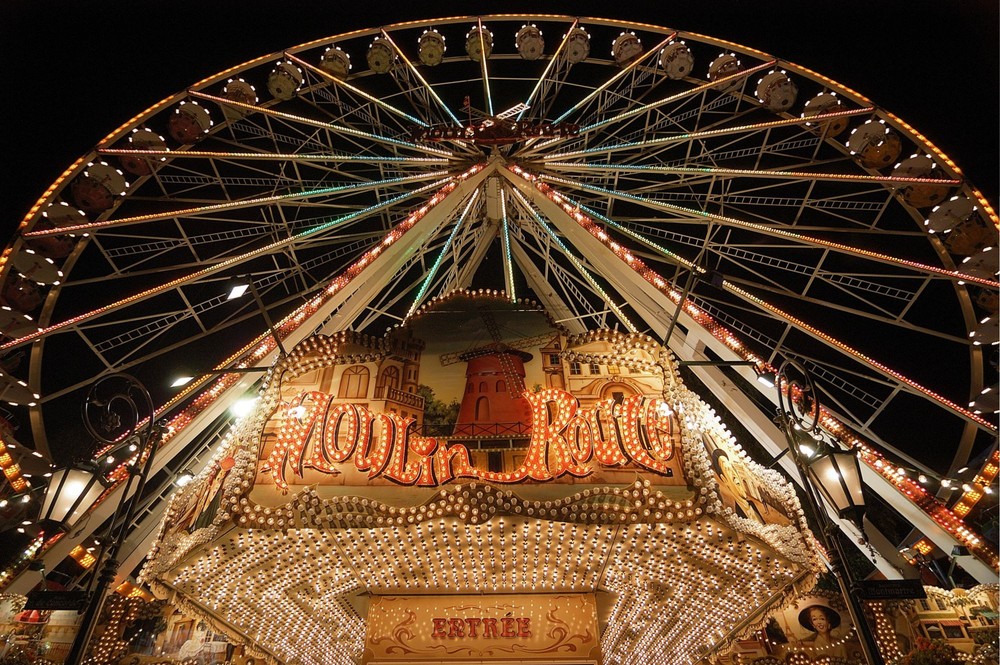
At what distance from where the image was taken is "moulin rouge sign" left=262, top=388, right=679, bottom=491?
279 inches

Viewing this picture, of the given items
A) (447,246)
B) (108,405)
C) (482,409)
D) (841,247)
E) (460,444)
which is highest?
(447,246)

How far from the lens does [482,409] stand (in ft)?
26.2

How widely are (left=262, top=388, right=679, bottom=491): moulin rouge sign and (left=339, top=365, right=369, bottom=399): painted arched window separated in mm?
339

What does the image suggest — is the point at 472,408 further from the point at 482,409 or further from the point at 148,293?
the point at 148,293

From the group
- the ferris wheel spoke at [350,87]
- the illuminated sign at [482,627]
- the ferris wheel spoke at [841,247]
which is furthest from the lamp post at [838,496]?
the ferris wheel spoke at [350,87]

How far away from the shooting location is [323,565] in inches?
309

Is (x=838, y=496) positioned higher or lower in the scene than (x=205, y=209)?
lower

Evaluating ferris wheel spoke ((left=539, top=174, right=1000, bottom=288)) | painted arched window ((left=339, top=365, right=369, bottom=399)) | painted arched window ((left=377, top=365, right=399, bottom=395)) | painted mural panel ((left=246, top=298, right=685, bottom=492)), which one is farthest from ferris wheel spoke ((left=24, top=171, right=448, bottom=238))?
ferris wheel spoke ((left=539, top=174, right=1000, bottom=288))

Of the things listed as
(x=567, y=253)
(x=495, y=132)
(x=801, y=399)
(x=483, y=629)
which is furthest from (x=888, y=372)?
(x=495, y=132)

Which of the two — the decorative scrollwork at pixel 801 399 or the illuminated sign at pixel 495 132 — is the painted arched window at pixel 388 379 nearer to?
the decorative scrollwork at pixel 801 399

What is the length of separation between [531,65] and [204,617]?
1688cm

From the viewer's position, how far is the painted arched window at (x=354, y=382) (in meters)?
8.19

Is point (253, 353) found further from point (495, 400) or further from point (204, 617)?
point (495, 400)

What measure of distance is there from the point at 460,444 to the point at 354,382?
6.82 feet
